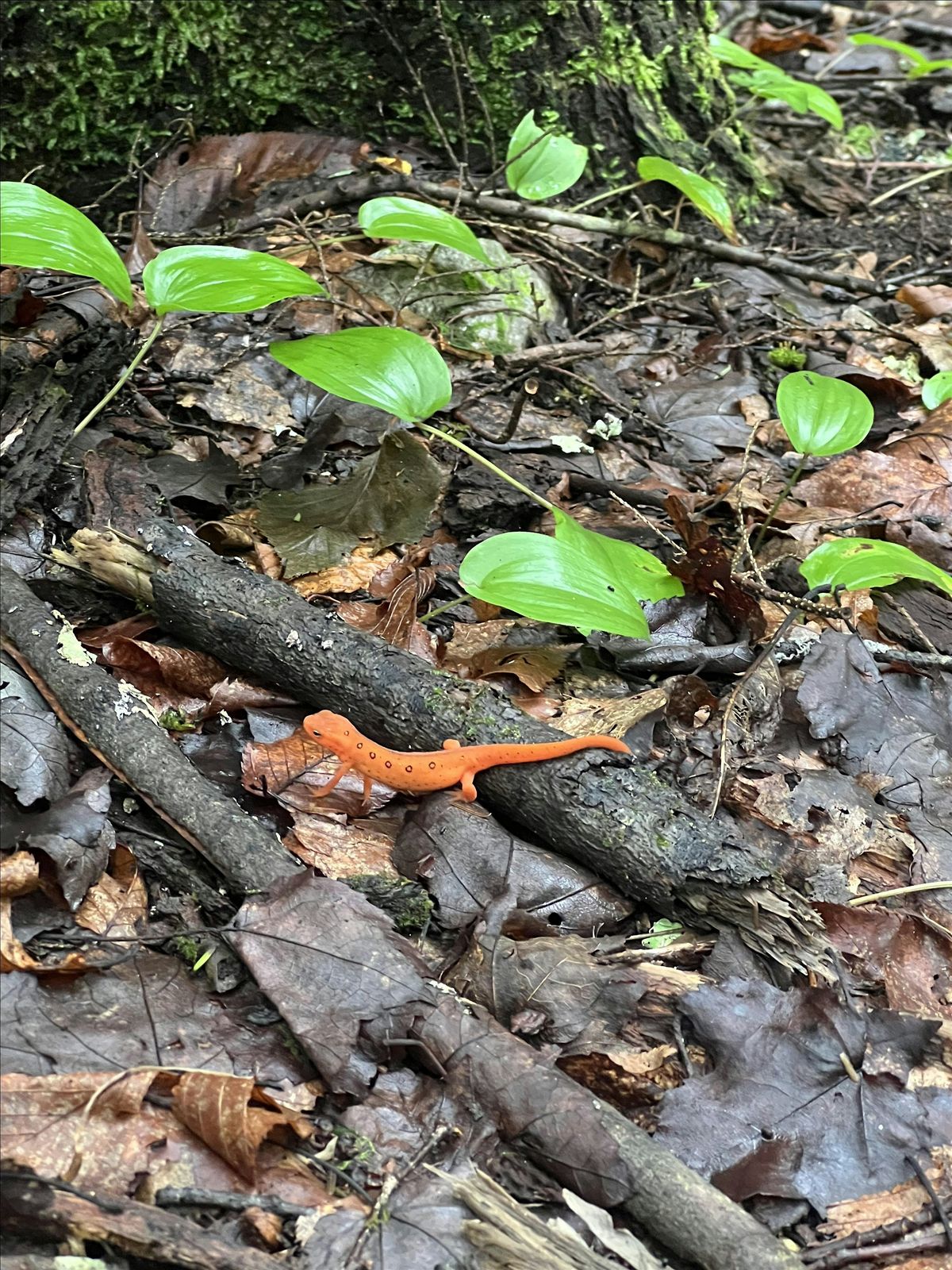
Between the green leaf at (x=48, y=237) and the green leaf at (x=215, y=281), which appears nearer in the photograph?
the green leaf at (x=48, y=237)

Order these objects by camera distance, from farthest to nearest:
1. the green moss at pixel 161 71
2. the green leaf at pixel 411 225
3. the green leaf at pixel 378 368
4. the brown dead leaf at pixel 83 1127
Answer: the green moss at pixel 161 71 → the green leaf at pixel 411 225 → the green leaf at pixel 378 368 → the brown dead leaf at pixel 83 1127

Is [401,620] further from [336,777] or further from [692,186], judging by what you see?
[692,186]

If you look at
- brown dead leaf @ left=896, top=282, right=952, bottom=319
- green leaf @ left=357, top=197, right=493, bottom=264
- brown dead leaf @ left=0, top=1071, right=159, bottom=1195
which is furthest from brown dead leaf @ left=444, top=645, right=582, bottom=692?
brown dead leaf @ left=896, top=282, right=952, bottom=319

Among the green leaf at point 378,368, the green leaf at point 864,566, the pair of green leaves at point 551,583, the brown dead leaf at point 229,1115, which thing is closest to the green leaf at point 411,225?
the green leaf at point 378,368

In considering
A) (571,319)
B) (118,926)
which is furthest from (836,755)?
(571,319)

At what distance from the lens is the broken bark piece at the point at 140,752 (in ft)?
7.72

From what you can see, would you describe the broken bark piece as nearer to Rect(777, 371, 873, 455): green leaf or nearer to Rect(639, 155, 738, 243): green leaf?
Rect(777, 371, 873, 455): green leaf

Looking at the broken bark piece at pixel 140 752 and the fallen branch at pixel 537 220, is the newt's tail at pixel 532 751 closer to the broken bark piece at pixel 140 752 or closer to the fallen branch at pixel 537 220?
the broken bark piece at pixel 140 752

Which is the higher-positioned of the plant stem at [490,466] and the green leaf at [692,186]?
the green leaf at [692,186]

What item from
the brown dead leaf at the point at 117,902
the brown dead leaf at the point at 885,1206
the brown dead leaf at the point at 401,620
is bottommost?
the brown dead leaf at the point at 885,1206

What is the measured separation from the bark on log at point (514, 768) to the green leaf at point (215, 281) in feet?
2.30

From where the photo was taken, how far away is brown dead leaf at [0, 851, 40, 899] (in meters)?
2.21

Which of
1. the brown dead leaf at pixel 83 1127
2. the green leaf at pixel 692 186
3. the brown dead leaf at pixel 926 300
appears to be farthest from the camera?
the brown dead leaf at pixel 926 300

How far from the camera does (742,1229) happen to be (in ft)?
6.25
